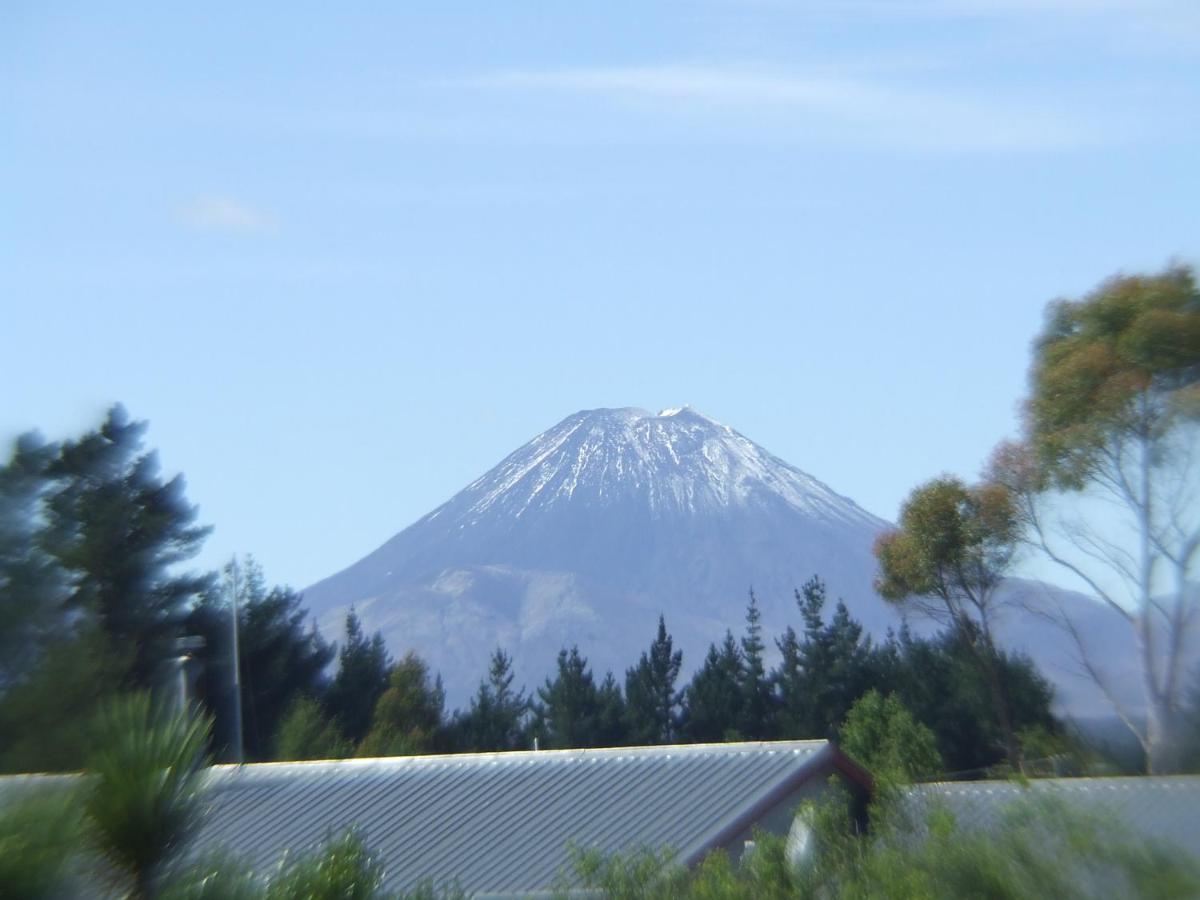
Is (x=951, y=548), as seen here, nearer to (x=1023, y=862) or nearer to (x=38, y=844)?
(x=1023, y=862)

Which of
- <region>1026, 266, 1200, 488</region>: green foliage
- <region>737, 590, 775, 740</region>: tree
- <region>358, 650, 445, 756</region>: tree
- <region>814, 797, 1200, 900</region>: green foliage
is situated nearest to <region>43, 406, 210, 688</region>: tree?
<region>358, 650, 445, 756</region>: tree

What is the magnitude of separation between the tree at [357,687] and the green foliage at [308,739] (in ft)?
20.3

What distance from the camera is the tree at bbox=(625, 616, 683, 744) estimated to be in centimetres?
4822

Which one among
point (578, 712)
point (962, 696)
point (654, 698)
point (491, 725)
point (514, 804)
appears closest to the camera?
point (514, 804)

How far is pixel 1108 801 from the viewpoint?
32.3 ft

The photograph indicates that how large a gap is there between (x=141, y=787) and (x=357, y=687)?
1804 inches

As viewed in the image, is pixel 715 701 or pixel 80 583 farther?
pixel 715 701

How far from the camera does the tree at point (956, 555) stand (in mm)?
28688

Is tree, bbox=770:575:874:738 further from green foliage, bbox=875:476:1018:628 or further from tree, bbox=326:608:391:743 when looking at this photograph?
green foliage, bbox=875:476:1018:628

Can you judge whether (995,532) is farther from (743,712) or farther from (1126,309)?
(743,712)

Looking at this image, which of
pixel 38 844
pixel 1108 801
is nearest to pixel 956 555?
pixel 1108 801

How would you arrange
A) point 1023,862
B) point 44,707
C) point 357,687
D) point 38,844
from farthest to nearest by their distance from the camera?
point 357,687 → point 44,707 → point 1023,862 → point 38,844

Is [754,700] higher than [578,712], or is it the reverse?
[578,712]

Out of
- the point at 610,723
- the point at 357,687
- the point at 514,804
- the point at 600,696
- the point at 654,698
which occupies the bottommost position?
the point at 514,804
